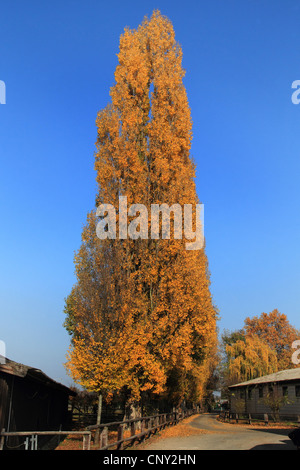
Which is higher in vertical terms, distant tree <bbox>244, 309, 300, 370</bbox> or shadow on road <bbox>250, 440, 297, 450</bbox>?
distant tree <bbox>244, 309, 300, 370</bbox>

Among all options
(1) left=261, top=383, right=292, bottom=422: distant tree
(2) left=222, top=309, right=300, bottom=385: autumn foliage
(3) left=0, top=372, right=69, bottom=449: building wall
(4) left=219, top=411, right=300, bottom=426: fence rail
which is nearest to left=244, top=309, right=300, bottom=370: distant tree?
(2) left=222, top=309, right=300, bottom=385: autumn foliage

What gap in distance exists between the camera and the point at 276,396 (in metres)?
31.9

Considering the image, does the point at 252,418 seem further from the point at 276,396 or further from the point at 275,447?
the point at 275,447

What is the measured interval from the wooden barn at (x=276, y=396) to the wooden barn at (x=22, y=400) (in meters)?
18.3

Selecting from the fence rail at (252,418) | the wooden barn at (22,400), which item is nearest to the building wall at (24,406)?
the wooden barn at (22,400)

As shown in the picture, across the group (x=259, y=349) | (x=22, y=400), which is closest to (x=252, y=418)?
(x=259, y=349)

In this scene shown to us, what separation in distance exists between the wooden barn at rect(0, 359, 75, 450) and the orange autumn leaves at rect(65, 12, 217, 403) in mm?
2181

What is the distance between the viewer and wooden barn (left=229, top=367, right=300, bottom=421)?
30234 millimetres

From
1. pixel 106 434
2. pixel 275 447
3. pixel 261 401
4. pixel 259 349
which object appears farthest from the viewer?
pixel 259 349

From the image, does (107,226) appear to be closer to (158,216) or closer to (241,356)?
(158,216)

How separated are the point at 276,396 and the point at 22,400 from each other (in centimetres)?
2365

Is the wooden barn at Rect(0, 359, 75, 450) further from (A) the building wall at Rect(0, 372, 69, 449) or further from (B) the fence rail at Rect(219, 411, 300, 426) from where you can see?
(B) the fence rail at Rect(219, 411, 300, 426)

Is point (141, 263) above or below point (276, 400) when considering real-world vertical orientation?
above

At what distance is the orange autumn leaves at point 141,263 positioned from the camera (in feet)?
61.3
